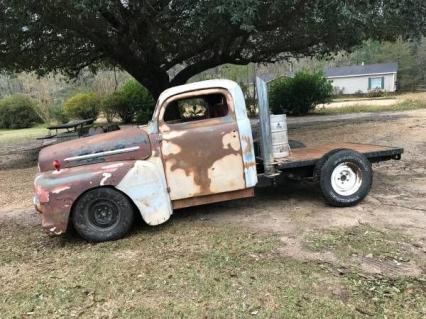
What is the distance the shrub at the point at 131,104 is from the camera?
24406 millimetres

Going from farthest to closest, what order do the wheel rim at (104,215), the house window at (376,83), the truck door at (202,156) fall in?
1. the house window at (376,83)
2. the truck door at (202,156)
3. the wheel rim at (104,215)

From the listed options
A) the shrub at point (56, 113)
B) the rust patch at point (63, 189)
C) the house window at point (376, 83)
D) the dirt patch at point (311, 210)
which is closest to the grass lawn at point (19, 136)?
the shrub at point (56, 113)

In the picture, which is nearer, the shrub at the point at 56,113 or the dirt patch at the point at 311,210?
the dirt patch at the point at 311,210

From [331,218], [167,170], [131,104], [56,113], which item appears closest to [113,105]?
[131,104]

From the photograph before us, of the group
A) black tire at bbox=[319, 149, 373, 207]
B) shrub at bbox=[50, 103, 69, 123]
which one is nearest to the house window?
shrub at bbox=[50, 103, 69, 123]

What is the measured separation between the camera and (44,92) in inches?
1363

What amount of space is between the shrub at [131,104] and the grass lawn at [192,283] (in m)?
19.3

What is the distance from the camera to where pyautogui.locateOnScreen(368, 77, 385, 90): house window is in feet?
177

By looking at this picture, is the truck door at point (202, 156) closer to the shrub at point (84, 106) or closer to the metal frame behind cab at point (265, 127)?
the metal frame behind cab at point (265, 127)

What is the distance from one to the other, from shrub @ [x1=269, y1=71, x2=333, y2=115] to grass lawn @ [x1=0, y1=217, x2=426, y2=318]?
703 inches

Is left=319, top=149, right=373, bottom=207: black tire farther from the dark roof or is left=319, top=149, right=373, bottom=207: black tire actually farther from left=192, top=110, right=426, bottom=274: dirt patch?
the dark roof

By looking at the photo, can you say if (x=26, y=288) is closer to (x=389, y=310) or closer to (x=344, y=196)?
(x=389, y=310)

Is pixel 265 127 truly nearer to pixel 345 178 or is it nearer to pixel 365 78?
pixel 345 178

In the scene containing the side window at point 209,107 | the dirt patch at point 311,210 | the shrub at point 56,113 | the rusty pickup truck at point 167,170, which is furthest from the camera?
the shrub at point 56,113
